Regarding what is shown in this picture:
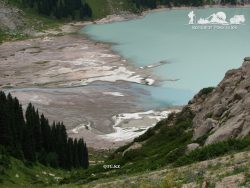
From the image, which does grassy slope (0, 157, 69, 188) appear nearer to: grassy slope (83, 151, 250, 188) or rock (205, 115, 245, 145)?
rock (205, 115, 245, 145)

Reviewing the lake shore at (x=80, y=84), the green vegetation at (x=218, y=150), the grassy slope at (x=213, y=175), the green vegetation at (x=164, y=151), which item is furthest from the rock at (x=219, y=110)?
the lake shore at (x=80, y=84)

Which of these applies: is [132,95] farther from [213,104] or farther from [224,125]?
[224,125]

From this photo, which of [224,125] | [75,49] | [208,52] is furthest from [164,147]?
[75,49]

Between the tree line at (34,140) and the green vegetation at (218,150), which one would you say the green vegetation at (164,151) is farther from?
the tree line at (34,140)

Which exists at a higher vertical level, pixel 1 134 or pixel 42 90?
pixel 1 134

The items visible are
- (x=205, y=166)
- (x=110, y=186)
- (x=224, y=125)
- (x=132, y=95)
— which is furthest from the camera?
(x=132, y=95)

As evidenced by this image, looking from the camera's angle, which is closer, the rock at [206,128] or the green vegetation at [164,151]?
the green vegetation at [164,151]
